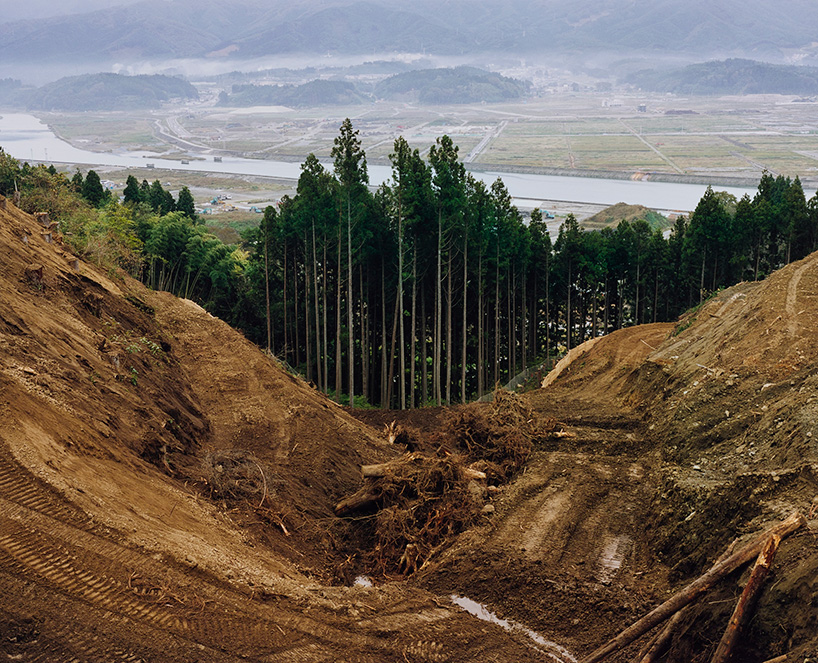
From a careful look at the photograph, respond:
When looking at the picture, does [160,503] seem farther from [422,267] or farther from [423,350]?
[422,267]

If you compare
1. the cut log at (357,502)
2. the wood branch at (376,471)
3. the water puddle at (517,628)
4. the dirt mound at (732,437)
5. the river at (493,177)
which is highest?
the river at (493,177)

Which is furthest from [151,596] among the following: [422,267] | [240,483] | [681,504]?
[422,267]

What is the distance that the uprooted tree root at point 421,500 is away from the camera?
12430 mm

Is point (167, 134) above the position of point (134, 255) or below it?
above

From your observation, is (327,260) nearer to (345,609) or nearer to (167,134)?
(345,609)

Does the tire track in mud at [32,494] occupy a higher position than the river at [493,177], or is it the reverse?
the river at [493,177]

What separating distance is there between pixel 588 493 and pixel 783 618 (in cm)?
625

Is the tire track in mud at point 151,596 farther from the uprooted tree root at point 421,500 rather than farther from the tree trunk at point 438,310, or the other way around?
the tree trunk at point 438,310

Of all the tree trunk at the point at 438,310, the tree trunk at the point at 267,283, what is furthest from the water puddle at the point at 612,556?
the tree trunk at the point at 267,283

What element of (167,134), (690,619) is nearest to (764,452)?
(690,619)

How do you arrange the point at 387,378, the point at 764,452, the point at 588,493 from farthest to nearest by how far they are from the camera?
the point at 387,378 < the point at 588,493 < the point at 764,452

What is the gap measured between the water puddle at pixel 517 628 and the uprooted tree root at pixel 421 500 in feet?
4.07

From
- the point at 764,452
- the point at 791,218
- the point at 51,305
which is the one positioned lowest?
the point at 764,452

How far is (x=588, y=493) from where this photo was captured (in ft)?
45.3
